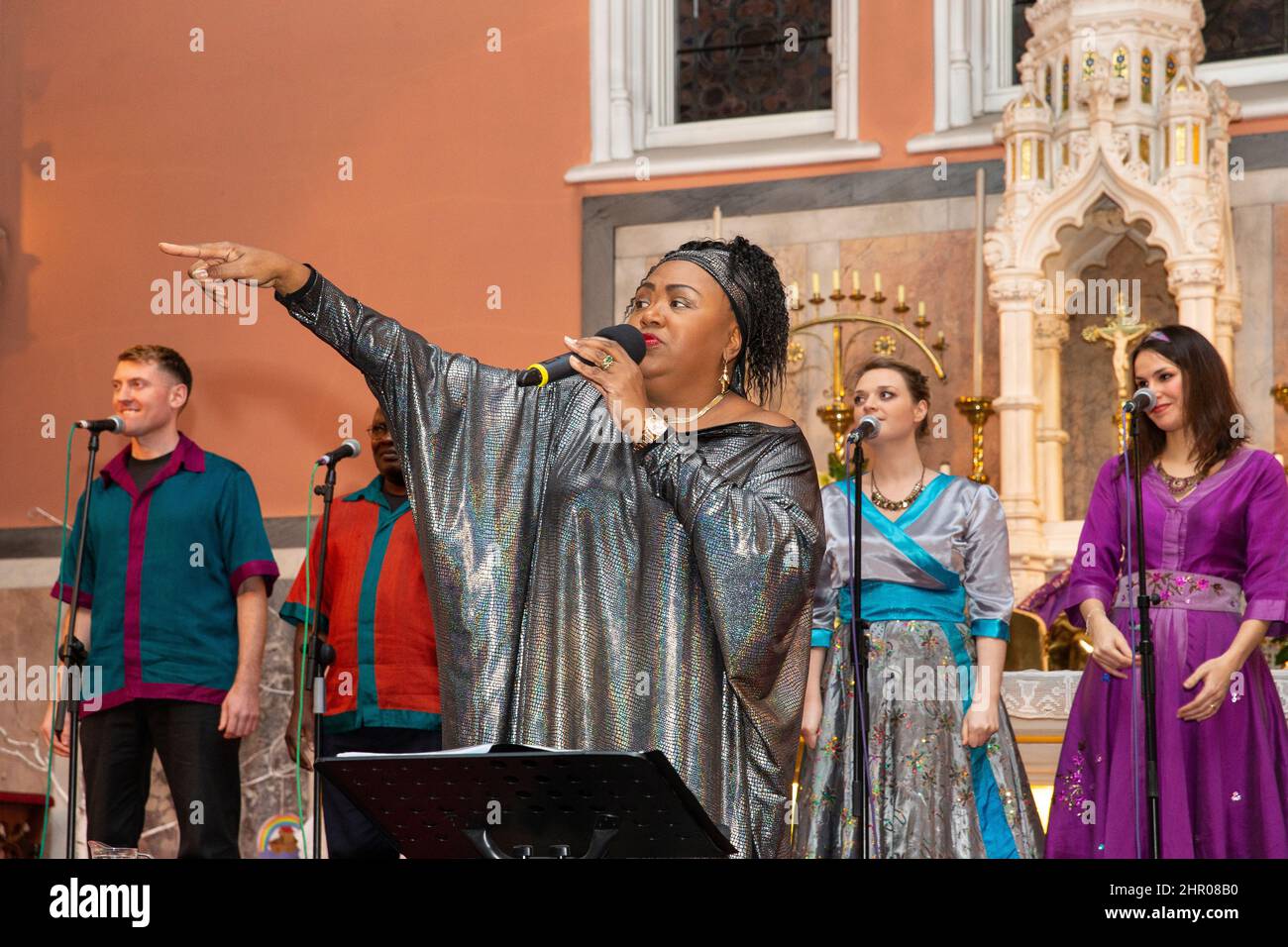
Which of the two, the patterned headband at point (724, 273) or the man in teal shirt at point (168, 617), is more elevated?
the patterned headband at point (724, 273)

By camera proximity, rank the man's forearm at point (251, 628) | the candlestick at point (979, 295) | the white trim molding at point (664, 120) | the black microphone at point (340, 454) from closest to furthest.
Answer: the black microphone at point (340, 454)
the man's forearm at point (251, 628)
the candlestick at point (979, 295)
the white trim molding at point (664, 120)

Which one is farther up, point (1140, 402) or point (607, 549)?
point (1140, 402)

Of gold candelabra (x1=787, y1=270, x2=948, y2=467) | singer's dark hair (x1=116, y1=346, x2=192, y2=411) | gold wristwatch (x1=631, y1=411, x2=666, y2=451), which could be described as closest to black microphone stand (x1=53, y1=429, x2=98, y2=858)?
singer's dark hair (x1=116, y1=346, x2=192, y2=411)

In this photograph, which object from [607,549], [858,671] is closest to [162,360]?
[858,671]

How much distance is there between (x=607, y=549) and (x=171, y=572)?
218 cm

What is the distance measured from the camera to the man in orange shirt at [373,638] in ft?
14.7

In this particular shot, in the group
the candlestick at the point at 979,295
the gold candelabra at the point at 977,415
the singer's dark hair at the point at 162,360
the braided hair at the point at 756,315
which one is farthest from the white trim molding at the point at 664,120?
the braided hair at the point at 756,315

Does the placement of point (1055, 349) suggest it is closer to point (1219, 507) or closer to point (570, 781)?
point (1219, 507)

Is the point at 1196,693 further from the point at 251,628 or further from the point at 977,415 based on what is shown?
the point at 251,628

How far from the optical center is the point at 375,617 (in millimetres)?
4648

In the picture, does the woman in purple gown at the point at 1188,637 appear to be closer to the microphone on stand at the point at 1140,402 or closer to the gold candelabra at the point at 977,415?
the microphone on stand at the point at 1140,402

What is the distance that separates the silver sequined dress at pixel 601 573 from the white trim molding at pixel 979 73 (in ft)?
12.8
